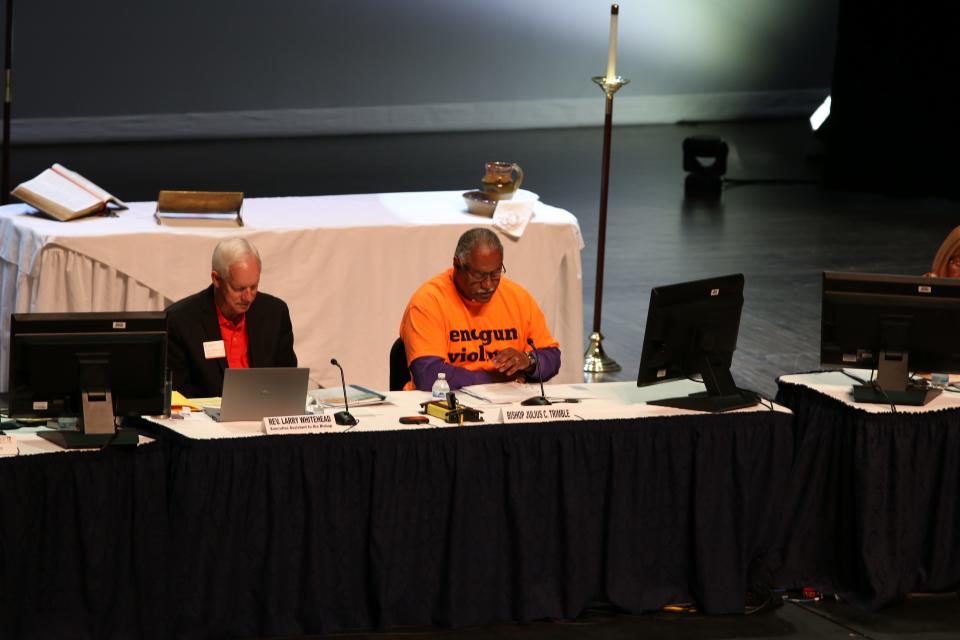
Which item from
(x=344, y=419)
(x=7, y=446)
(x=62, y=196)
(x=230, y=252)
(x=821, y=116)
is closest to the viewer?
(x=7, y=446)

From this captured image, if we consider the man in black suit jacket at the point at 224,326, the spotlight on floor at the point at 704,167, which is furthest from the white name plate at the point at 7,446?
the spotlight on floor at the point at 704,167

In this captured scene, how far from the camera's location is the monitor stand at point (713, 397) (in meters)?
4.26

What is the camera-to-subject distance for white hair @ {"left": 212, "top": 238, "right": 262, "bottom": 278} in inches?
174

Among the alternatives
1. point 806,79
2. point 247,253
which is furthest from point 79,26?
point 247,253

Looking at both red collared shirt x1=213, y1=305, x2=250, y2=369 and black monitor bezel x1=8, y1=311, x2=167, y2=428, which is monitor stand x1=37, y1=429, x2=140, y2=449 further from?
red collared shirt x1=213, y1=305, x2=250, y2=369

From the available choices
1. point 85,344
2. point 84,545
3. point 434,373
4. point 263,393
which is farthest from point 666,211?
point 84,545

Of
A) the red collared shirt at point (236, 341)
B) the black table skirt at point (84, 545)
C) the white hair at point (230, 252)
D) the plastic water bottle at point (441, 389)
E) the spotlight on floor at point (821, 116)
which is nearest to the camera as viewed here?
the black table skirt at point (84, 545)

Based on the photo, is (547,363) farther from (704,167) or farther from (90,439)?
(704,167)

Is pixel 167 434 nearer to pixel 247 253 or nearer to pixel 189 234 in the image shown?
pixel 247 253

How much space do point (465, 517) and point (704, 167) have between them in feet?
30.8

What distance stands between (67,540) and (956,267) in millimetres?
3242

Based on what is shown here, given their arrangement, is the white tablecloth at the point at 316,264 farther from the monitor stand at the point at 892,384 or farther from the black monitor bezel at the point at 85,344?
the monitor stand at the point at 892,384

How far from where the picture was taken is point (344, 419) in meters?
4.02

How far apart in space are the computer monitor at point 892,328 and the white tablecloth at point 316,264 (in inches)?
82.8
